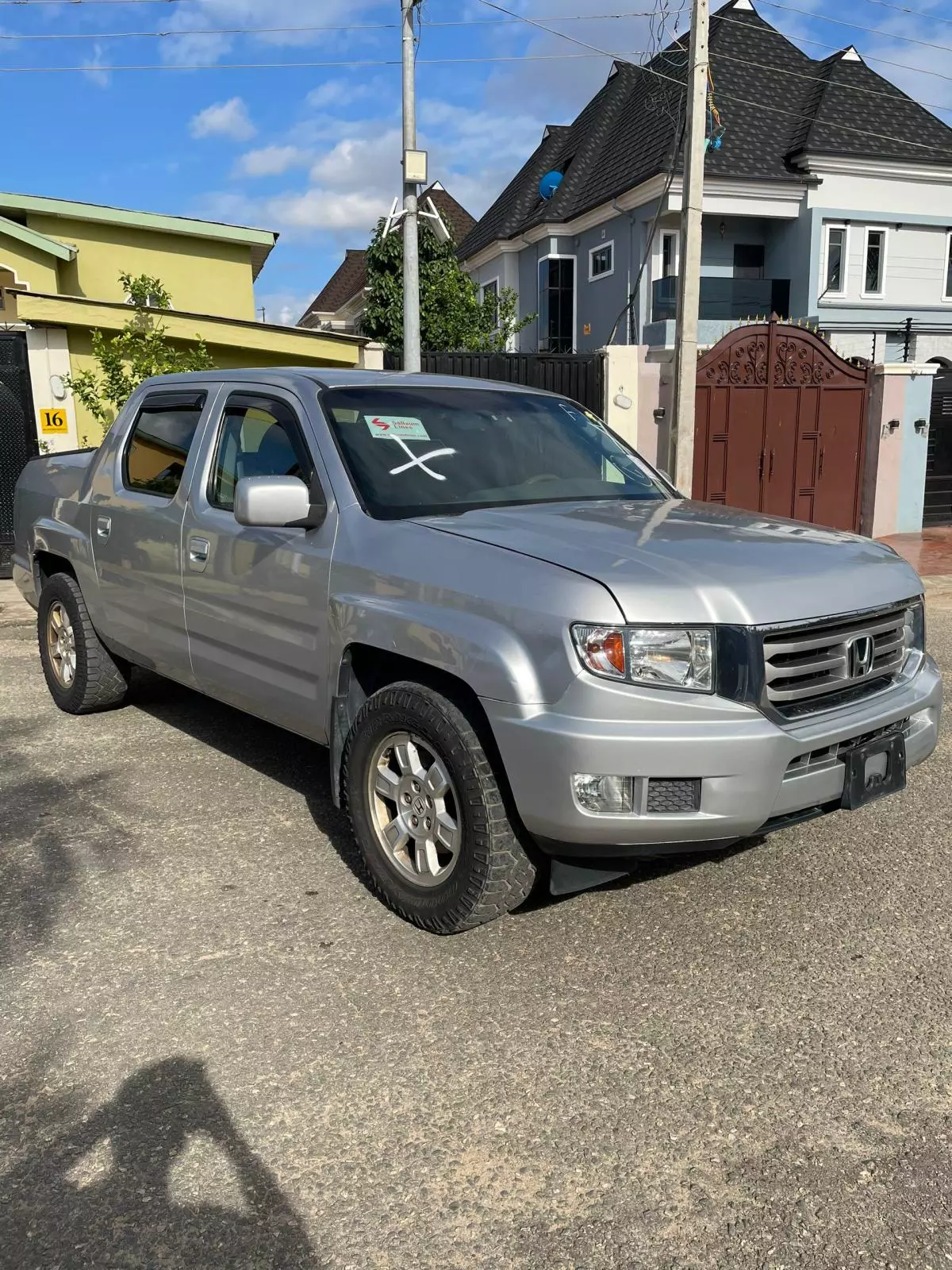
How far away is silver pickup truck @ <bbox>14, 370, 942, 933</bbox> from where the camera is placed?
2850 mm

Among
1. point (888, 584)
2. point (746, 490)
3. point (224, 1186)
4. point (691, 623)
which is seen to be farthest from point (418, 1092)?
point (746, 490)

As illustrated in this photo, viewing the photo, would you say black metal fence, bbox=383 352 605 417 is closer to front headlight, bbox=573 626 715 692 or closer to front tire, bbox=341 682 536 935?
front tire, bbox=341 682 536 935

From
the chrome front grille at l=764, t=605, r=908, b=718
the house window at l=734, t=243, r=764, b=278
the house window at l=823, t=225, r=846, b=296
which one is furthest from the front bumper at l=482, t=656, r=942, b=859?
the house window at l=734, t=243, r=764, b=278

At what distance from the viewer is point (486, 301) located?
20.3 metres

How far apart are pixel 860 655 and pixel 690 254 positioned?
902 centimetres

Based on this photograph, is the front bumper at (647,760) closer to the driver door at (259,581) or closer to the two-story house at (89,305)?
the driver door at (259,581)

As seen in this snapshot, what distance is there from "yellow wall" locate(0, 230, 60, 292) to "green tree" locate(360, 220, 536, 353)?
6096 millimetres

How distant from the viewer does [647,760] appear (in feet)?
9.21

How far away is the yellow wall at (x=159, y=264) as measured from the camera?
645 inches

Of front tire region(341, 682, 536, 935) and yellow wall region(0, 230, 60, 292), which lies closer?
front tire region(341, 682, 536, 935)

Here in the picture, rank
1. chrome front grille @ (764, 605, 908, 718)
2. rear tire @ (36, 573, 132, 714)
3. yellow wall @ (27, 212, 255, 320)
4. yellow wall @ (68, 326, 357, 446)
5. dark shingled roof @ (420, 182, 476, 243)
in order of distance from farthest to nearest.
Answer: dark shingled roof @ (420, 182, 476, 243) → yellow wall @ (27, 212, 255, 320) → yellow wall @ (68, 326, 357, 446) → rear tire @ (36, 573, 132, 714) → chrome front grille @ (764, 605, 908, 718)

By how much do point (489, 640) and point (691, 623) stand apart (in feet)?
1.90

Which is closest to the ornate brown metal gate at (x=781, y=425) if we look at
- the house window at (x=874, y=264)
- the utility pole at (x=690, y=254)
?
the utility pole at (x=690, y=254)

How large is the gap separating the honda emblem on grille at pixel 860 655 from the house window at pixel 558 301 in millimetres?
24358
